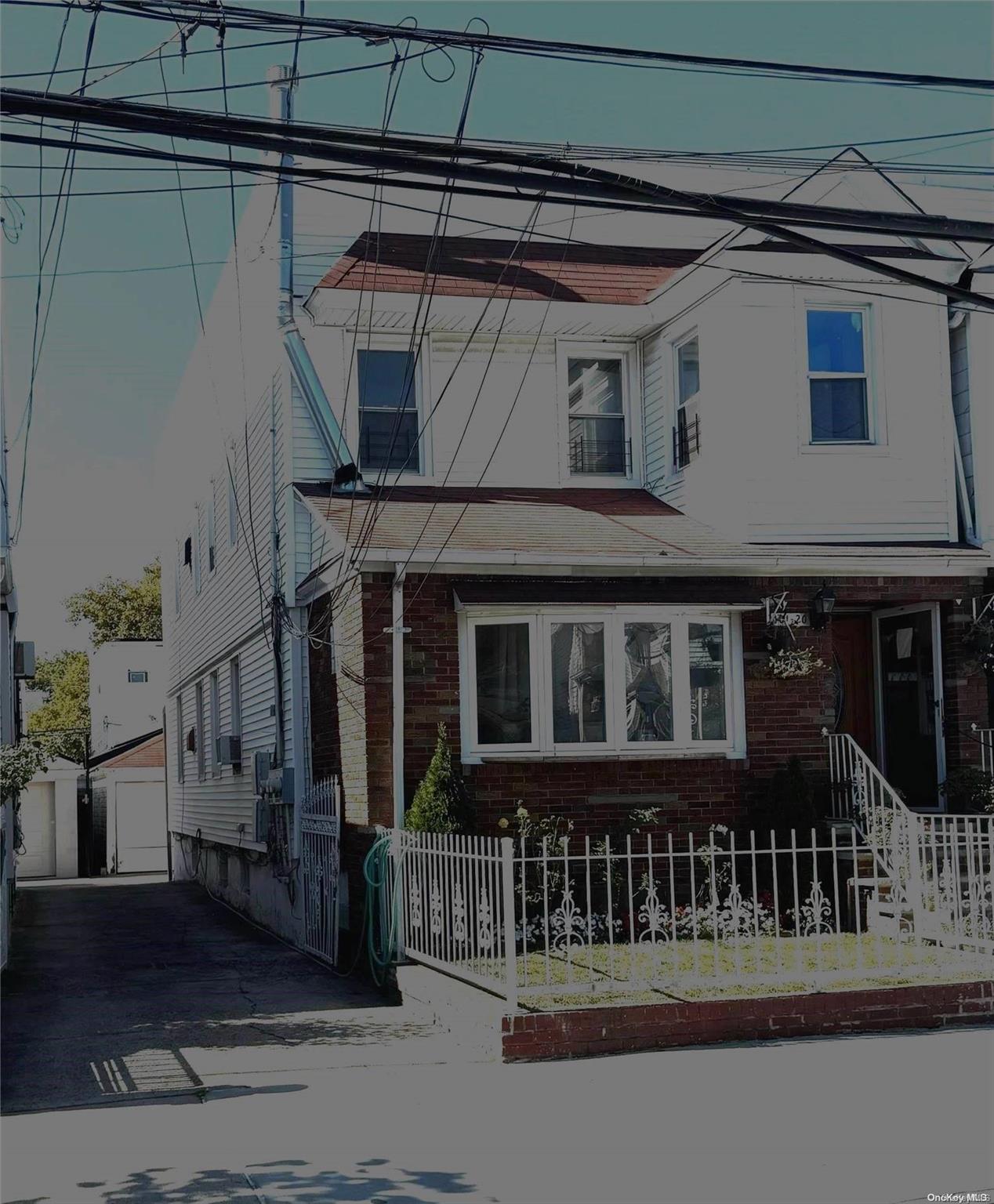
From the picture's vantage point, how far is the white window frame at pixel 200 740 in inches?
948

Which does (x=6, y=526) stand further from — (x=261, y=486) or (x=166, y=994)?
(x=166, y=994)

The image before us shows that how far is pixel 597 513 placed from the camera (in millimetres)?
15633

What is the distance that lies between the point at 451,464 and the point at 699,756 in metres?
4.31

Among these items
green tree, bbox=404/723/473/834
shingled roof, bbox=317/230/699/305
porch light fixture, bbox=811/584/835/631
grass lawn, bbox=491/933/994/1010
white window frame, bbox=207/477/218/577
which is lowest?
grass lawn, bbox=491/933/994/1010

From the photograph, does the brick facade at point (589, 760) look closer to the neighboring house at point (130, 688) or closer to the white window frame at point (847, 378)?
the white window frame at point (847, 378)

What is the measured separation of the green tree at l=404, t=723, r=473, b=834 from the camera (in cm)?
1273

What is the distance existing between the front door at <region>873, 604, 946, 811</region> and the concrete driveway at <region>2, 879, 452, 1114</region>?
20.9ft

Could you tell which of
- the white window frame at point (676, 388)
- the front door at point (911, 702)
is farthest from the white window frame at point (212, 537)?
the front door at point (911, 702)

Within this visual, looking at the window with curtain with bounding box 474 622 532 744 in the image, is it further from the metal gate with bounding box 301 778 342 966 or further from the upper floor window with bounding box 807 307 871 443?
the upper floor window with bounding box 807 307 871 443

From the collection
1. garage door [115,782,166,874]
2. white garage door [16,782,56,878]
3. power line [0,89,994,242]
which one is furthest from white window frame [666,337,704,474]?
white garage door [16,782,56,878]

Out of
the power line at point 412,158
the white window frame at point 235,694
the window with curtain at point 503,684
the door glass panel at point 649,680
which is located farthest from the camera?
the white window frame at point 235,694

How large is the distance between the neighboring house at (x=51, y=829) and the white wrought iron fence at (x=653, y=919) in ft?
80.1

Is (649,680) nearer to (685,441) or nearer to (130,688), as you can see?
(685,441)

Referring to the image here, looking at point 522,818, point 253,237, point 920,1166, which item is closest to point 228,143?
point 920,1166
